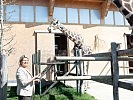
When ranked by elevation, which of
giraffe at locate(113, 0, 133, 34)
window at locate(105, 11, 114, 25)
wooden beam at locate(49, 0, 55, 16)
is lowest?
giraffe at locate(113, 0, 133, 34)

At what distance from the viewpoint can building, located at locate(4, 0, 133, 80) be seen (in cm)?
1443

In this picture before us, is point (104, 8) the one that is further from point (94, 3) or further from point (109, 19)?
point (109, 19)

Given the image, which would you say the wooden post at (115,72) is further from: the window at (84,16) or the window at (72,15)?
the window at (84,16)

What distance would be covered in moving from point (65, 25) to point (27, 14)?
212cm

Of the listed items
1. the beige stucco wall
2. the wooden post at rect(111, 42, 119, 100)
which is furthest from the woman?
the beige stucco wall

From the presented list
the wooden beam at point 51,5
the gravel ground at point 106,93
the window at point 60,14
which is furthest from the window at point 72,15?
the gravel ground at point 106,93

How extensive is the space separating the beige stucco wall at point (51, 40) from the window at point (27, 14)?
0.37 m

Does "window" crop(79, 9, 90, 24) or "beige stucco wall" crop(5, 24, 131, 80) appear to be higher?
"window" crop(79, 9, 90, 24)

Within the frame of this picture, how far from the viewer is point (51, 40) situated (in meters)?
15.0

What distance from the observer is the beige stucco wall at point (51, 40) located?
14.3 metres

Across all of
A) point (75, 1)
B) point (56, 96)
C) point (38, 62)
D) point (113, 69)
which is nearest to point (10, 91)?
point (38, 62)

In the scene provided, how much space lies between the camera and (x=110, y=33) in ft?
52.5

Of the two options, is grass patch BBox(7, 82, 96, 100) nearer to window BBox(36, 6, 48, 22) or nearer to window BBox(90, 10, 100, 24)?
window BBox(36, 6, 48, 22)

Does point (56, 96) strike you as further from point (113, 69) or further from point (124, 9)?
point (124, 9)
